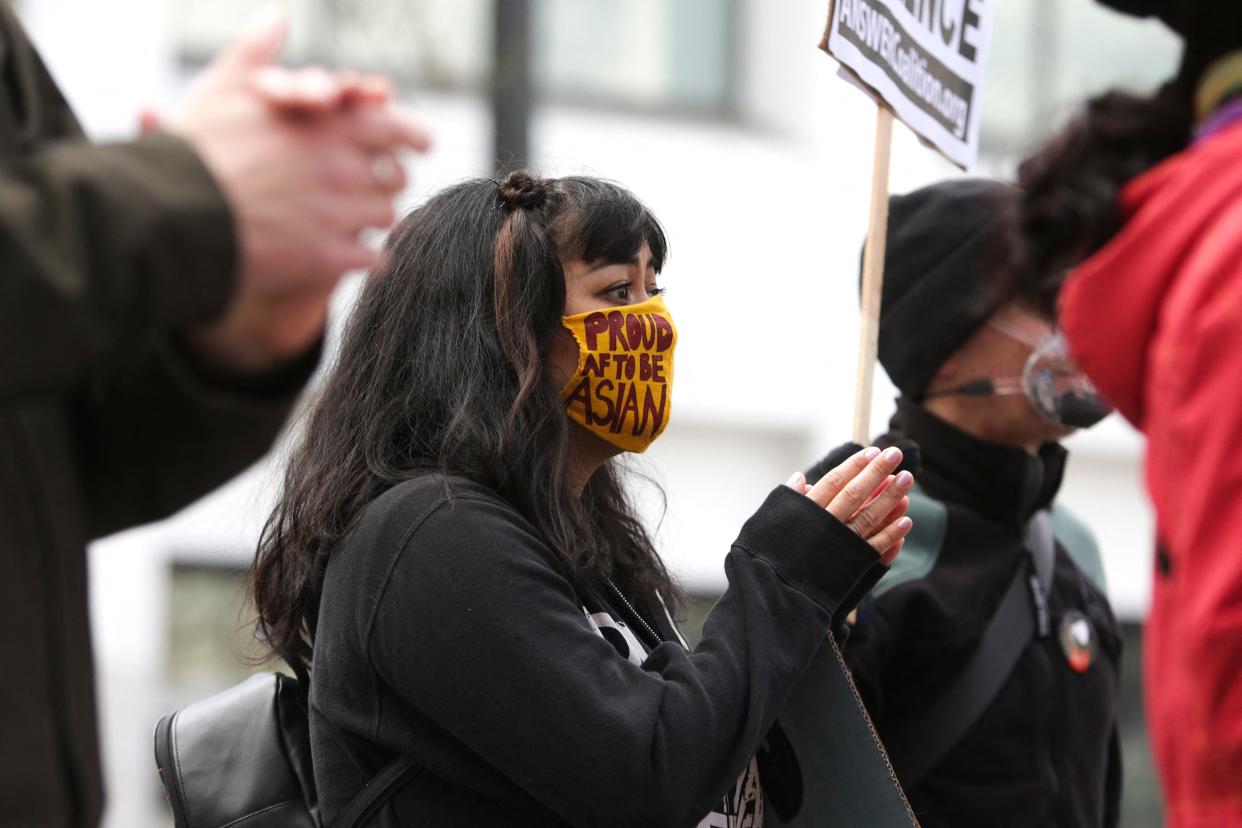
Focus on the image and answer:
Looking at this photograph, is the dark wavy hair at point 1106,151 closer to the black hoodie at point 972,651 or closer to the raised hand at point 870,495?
the raised hand at point 870,495

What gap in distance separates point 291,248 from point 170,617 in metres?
8.18

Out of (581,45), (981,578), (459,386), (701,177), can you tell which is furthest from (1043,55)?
(459,386)

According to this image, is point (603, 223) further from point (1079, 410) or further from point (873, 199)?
point (1079, 410)

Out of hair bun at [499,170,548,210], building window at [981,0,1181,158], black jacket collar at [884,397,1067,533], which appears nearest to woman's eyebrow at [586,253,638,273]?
hair bun at [499,170,548,210]

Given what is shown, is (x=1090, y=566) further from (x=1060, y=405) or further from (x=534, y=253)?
(x=534, y=253)

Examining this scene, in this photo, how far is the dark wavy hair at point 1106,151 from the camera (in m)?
1.76

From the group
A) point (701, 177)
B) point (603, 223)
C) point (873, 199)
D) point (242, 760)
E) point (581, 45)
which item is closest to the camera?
point (242, 760)

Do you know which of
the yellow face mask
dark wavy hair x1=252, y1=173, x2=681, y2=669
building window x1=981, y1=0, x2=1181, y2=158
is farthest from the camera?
building window x1=981, y1=0, x2=1181, y2=158

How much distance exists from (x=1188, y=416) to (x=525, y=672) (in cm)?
103

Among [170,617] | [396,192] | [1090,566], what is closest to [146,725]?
[170,617]

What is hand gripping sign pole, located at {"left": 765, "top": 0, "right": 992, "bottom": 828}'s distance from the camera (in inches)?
106

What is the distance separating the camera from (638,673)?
2.39m

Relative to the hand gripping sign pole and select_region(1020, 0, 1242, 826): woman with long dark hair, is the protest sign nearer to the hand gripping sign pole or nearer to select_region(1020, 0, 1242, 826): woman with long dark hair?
the hand gripping sign pole

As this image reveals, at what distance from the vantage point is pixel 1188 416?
1542 millimetres
